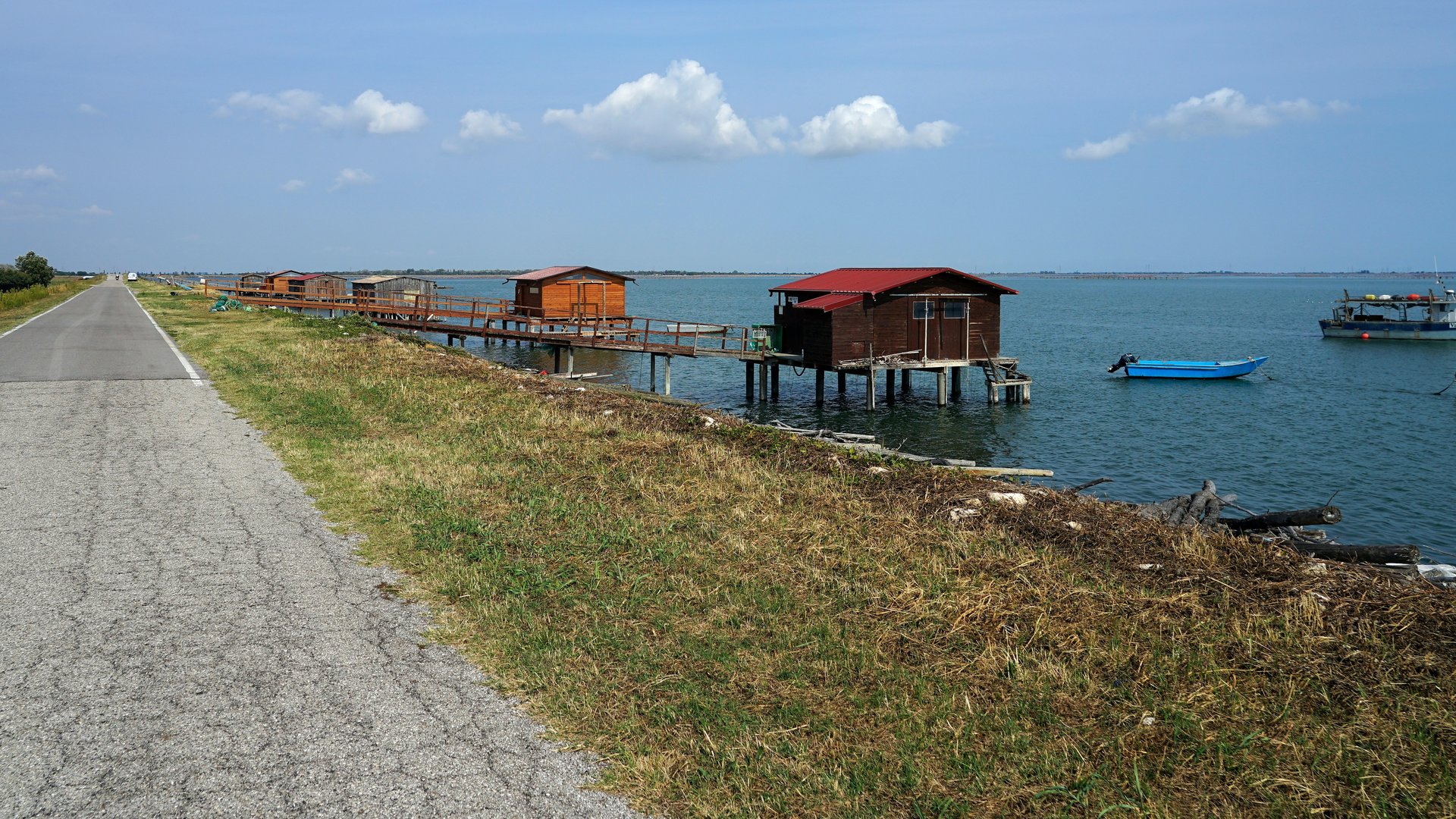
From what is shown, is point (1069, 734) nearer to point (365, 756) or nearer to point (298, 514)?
point (365, 756)

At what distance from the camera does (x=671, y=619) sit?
7.70 meters

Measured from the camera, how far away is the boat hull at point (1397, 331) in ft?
239

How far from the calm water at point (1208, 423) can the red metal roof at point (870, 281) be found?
4845 mm

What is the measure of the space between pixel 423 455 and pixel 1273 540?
1138cm

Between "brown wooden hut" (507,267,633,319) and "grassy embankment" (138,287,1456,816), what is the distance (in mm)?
41205

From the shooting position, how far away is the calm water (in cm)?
2536

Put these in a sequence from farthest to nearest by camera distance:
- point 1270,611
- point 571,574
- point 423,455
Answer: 1. point 423,455
2. point 571,574
3. point 1270,611

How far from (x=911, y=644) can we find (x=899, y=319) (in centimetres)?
3081

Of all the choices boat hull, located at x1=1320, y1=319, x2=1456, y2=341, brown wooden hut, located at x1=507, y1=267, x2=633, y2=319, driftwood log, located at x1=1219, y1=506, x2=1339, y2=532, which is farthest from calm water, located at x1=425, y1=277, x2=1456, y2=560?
driftwood log, located at x1=1219, y1=506, x2=1339, y2=532

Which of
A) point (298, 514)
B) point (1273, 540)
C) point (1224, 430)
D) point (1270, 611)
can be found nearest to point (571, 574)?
point (298, 514)

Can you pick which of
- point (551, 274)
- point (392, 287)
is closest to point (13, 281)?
point (392, 287)

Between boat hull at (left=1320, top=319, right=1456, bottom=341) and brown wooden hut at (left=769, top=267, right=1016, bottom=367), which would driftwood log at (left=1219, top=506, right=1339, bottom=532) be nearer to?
brown wooden hut at (left=769, top=267, right=1016, bottom=367)

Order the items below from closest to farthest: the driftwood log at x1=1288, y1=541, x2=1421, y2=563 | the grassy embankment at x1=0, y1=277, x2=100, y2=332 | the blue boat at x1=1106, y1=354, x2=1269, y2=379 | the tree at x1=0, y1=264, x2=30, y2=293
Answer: the driftwood log at x1=1288, y1=541, x2=1421, y2=563
the grassy embankment at x1=0, y1=277, x2=100, y2=332
the blue boat at x1=1106, y1=354, x2=1269, y2=379
the tree at x1=0, y1=264, x2=30, y2=293

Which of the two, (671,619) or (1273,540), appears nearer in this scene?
(671,619)
